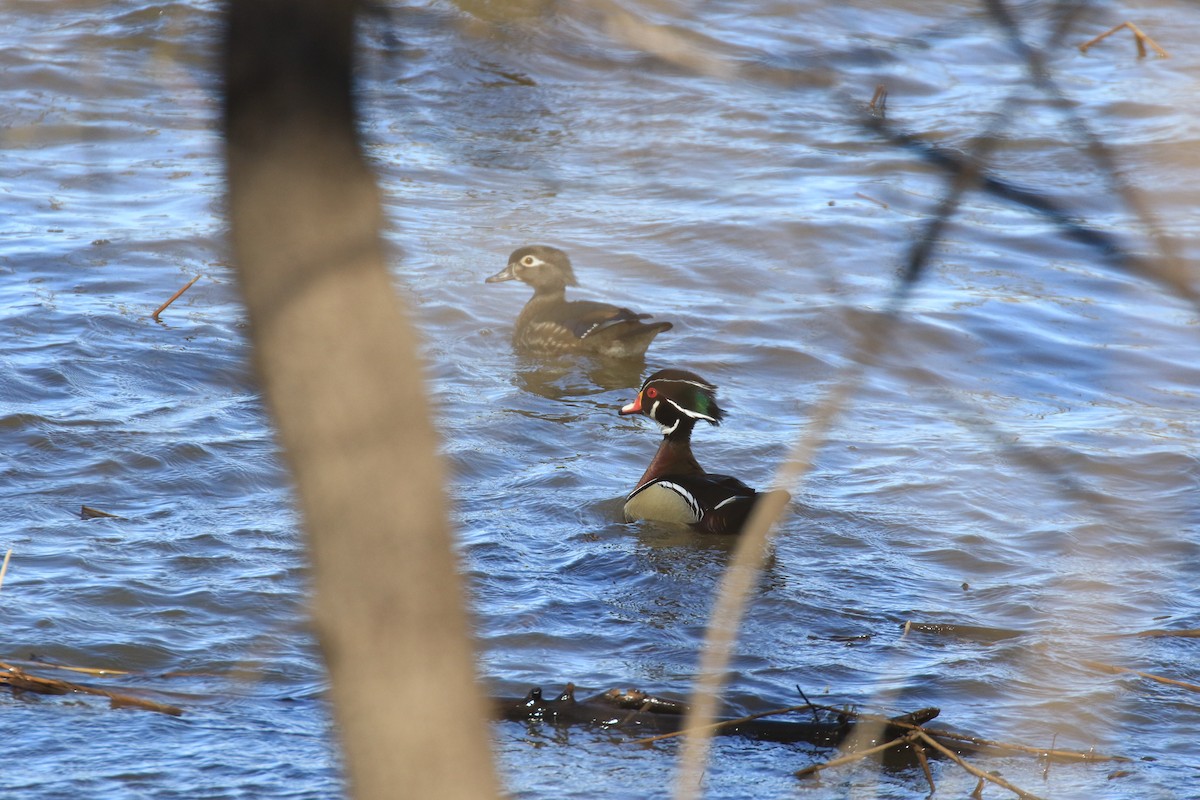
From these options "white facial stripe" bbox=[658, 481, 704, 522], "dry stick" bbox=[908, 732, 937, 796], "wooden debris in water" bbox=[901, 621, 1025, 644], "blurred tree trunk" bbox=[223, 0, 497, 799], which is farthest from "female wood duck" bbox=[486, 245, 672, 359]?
"blurred tree trunk" bbox=[223, 0, 497, 799]

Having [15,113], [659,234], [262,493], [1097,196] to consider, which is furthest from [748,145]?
[262,493]

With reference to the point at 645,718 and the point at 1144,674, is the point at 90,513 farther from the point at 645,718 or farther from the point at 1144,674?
the point at 1144,674

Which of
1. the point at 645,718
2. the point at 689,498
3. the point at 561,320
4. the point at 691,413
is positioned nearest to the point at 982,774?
the point at 645,718

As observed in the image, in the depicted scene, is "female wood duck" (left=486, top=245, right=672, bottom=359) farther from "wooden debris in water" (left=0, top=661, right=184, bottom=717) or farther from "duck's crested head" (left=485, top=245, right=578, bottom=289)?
"wooden debris in water" (left=0, top=661, right=184, bottom=717)

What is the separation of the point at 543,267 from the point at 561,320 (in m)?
0.54

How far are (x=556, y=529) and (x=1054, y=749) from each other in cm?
289

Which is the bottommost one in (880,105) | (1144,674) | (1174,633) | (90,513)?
(90,513)

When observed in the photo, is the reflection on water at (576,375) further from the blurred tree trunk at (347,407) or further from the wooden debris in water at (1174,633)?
the blurred tree trunk at (347,407)

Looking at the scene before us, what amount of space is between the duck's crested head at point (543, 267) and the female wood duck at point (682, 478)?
2581 mm

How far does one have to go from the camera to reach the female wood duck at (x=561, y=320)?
9562mm

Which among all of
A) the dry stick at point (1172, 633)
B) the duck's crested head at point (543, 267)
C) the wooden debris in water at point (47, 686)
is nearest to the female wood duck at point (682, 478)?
the dry stick at point (1172, 633)

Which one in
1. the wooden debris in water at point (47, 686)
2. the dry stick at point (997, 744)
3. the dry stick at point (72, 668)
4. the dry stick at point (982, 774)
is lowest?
the dry stick at point (72, 668)

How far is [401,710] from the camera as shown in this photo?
1.38 meters

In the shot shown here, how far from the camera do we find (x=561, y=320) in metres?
9.95
